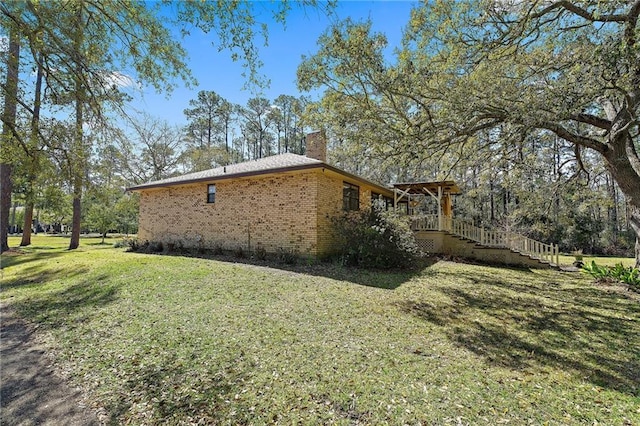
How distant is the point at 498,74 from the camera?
739 centimetres

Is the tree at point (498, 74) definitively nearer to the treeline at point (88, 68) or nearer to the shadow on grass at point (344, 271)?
the treeline at point (88, 68)

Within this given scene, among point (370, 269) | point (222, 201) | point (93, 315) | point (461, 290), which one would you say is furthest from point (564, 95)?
point (222, 201)

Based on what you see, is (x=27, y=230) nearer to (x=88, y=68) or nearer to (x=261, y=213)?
(x=261, y=213)

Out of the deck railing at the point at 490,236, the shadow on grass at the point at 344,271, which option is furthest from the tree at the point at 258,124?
the shadow on grass at the point at 344,271

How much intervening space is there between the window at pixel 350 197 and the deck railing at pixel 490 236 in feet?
10.3

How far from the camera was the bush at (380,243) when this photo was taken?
31.8 ft

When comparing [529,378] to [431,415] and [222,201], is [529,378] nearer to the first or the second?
[431,415]

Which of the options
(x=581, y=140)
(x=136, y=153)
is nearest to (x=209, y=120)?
(x=136, y=153)

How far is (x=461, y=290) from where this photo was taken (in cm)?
770

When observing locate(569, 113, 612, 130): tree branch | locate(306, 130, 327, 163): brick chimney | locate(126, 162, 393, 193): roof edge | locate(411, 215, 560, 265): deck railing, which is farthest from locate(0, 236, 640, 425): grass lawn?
locate(306, 130, 327, 163): brick chimney

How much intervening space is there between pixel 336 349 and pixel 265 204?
7.92 m

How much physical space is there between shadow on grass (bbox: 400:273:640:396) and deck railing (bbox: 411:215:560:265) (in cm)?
508

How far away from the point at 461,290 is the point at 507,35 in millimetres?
5879

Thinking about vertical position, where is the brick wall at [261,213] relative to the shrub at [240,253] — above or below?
above
